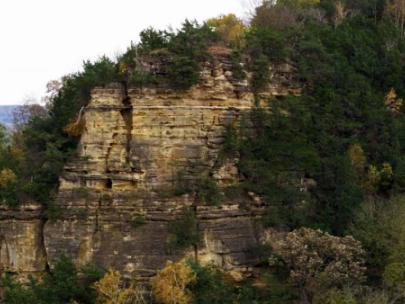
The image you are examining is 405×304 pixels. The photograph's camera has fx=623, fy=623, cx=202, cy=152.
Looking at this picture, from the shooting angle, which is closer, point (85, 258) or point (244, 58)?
point (85, 258)

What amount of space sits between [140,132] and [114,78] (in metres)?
2.73

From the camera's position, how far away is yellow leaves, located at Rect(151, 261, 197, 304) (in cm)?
2361

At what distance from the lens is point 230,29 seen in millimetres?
31359

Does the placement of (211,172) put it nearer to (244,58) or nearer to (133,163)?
(133,163)

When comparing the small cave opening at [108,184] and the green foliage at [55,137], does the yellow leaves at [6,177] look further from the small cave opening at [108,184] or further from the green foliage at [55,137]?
the small cave opening at [108,184]

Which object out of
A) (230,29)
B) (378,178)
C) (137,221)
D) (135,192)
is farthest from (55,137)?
(378,178)

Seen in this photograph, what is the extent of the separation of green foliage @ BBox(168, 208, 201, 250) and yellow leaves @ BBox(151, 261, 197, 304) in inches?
63.2

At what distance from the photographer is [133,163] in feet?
86.4

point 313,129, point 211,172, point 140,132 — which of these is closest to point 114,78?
point 140,132

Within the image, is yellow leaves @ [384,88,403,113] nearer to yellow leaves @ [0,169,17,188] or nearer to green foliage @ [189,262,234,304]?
green foliage @ [189,262,234,304]

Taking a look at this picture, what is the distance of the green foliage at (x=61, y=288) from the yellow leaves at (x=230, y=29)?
12.1m

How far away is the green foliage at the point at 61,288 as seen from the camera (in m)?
24.8

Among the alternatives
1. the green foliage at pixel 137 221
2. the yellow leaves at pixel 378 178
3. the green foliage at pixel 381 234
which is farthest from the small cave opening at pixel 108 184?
the yellow leaves at pixel 378 178

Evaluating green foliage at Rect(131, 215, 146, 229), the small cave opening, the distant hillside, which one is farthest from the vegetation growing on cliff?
the distant hillside
